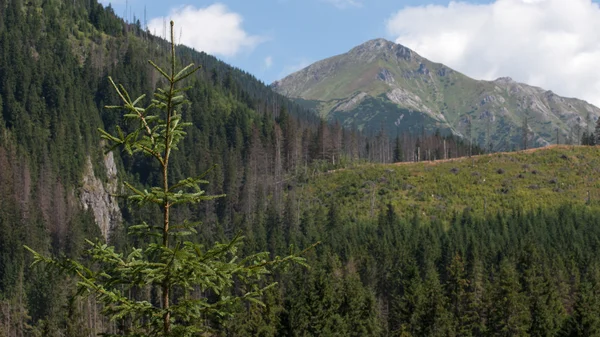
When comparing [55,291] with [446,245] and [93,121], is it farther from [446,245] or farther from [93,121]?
[93,121]

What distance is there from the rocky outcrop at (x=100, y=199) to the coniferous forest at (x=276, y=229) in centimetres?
83

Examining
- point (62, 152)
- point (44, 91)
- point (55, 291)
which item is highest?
point (44, 91)

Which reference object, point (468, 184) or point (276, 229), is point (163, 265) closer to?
point (276, 229)

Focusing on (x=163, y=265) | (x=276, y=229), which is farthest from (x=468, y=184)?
(x=163, y=265)

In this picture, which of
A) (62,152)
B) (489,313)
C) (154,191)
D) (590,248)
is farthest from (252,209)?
(154,191)

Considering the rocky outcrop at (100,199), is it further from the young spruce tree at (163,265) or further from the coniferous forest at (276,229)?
the young spruce tree at (163,265)

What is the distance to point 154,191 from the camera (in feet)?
38.4

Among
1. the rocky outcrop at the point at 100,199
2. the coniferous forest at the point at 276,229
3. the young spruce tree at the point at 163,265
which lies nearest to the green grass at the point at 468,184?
the coniferous forest at the point at 276,229

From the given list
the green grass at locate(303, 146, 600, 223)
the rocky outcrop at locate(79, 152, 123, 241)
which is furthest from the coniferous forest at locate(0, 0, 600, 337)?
the green grass at locate(303, 146, 600, 223)

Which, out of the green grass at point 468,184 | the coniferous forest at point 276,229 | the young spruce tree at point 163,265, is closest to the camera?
the young spruce tree at point 163,265

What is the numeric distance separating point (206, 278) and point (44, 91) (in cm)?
17432

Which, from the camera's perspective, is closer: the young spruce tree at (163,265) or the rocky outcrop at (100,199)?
the young spruce tree at (163,265)

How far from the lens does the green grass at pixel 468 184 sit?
128 m

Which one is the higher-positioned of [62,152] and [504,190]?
[62,152]
